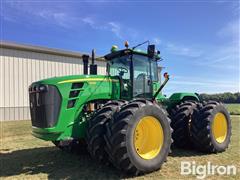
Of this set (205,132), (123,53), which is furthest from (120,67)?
(205,132)

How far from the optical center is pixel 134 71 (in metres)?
6.97

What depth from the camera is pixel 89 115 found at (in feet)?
20.0

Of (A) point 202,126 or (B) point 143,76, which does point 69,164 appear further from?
(A) point 202,126

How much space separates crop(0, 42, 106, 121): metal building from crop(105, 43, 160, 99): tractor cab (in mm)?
12712

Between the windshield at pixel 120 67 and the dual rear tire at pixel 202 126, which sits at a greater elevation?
the windshield at pixel 120 67

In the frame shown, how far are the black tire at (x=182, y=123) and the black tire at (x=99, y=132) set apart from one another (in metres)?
2.66

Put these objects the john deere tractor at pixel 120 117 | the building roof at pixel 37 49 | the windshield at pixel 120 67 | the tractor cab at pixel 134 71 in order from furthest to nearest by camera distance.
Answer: the building roof at pixel 37 49 < the windshield at pixel 120 67 < the tractor cab at pixel 134 71 < the john deere tractor at pixel 120 117

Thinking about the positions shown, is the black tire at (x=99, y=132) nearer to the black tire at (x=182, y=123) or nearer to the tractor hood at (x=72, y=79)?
the tractor hood at (x=72, y=79)

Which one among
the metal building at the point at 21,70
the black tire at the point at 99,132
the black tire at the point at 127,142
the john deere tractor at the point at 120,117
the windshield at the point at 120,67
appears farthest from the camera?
the metal building at the point at 21,70

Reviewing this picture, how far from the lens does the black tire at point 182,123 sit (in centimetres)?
758

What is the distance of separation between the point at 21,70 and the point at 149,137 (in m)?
19.0

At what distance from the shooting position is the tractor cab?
6.94 metres

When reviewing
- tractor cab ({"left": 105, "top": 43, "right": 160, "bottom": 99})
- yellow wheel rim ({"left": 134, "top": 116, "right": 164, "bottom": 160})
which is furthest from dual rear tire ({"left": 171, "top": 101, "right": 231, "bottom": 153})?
yellow wheel rim ({"left": 134, "top": 116, "right": 164, "bottom": 160})

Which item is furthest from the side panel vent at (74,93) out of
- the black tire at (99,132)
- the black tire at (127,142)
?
the black tire at (127,142)
